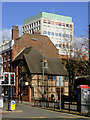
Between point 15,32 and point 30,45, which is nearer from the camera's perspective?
point 30,45

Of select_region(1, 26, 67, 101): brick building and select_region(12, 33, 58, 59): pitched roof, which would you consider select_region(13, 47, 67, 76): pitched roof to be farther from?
select_region(12, 33, 58, 59): pitched roof

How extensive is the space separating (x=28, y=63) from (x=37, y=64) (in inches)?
88.6

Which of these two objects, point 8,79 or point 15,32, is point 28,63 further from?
point 8,79

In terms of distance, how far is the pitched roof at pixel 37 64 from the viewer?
48.6 m

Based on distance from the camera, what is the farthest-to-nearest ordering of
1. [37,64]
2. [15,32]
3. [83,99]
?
[15,32]
[37,64]
[83,99]

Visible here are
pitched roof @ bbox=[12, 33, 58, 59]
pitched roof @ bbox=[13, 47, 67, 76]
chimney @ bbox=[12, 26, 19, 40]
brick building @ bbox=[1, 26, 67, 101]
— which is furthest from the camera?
Answer: chimney @ bbox=[12, 26, 19, 40]

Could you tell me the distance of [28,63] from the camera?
48344 mm

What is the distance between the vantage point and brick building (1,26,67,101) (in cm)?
4819

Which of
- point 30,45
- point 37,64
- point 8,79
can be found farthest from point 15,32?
point 8,79

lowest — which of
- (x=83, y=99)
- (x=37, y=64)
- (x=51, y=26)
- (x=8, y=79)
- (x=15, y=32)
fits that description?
(x=83, y=99)

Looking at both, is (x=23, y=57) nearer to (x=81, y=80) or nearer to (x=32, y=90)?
(x=32, y=90)

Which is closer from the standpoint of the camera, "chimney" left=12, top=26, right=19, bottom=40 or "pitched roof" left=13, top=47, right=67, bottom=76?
"pitched roof" left=13, top=47, right=67, bottom=76

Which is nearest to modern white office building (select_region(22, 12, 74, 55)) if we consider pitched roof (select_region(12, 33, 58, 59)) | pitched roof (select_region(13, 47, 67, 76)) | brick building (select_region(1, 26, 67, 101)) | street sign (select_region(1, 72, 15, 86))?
pitched roof (select_region(12, 33, 58, 59))

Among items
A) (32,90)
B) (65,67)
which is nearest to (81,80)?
(65,67)
